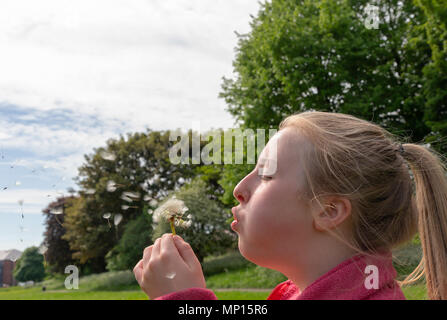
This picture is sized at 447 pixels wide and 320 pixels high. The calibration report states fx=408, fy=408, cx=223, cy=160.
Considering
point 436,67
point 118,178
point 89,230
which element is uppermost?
point 436,67

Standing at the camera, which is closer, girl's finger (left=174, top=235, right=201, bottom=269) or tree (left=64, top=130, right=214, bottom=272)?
girl's finger (left=174, top=235, right=201, bottom=269)

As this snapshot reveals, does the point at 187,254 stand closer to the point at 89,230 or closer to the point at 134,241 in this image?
the point at 134,241

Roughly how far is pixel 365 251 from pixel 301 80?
15125 mm

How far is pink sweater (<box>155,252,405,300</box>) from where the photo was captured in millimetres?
1210

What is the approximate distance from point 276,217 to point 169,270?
385mm

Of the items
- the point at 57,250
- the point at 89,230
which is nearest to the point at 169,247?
the point at 89,230

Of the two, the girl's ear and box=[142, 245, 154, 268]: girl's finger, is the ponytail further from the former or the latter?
box=[142, 245, 154, 268]: girl's finger

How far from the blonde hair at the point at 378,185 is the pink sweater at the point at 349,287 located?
80 mm

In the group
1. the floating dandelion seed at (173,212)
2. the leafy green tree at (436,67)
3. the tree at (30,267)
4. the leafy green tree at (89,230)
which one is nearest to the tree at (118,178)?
the leafy green tree at (89,230)

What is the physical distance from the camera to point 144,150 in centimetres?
2625

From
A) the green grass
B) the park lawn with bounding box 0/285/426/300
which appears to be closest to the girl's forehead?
the park lawn with bounding box 0/285/426/300

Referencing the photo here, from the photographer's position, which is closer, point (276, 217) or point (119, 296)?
point (276, 217)

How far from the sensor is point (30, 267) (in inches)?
1619

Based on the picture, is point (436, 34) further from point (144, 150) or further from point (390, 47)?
point (144, 150)
